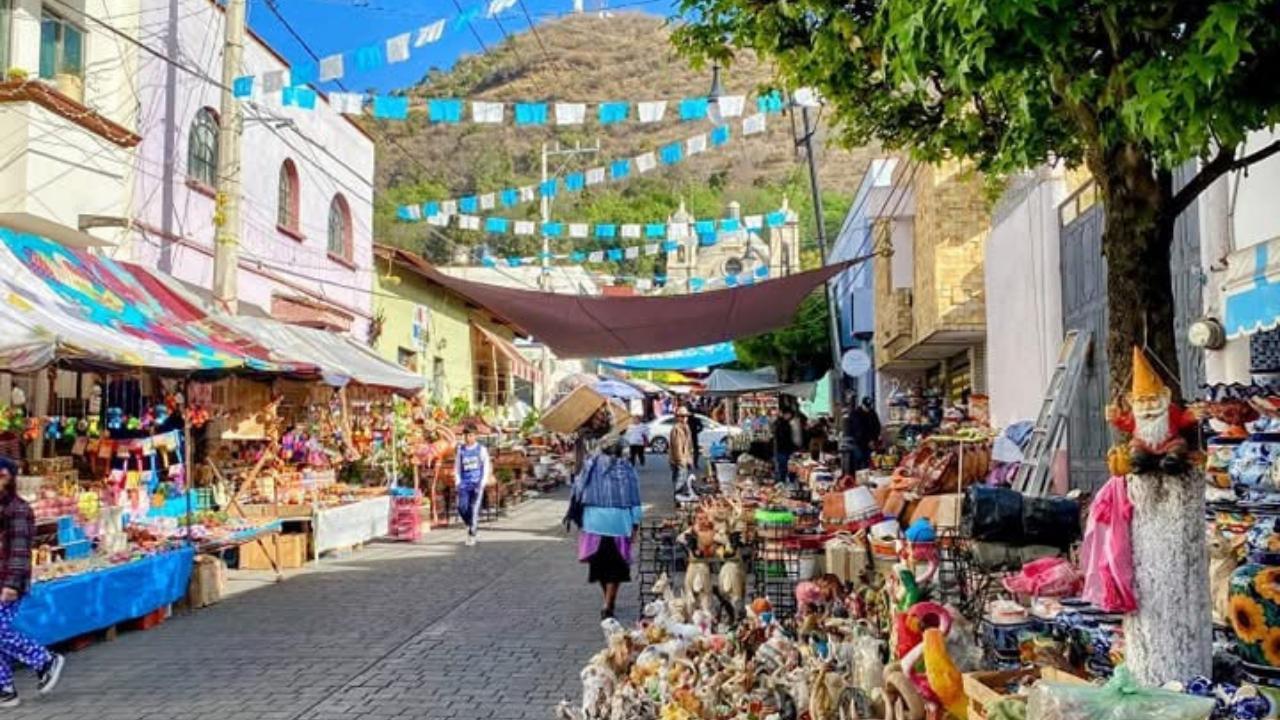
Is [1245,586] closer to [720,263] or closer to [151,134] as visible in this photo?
[151,134]

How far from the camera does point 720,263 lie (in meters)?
73.8

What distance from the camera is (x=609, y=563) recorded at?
8.39 m

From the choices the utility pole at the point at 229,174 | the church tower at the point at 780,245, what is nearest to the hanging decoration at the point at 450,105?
the utility pole at the point at 229,174

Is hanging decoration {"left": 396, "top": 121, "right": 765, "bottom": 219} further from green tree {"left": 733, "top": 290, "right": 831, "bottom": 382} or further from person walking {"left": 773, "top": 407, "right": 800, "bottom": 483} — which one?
green tree {"left": 733, "top": 290, "right": 831, "bottom": 382}

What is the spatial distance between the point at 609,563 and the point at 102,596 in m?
4.05

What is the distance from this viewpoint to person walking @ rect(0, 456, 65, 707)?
634 centimetres

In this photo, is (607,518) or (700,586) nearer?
(700,586)

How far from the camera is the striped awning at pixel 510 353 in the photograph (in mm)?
28828

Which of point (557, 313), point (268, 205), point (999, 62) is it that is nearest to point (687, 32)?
point (999, 62)

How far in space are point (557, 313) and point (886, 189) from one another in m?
9.61

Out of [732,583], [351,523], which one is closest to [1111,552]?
[732,583]

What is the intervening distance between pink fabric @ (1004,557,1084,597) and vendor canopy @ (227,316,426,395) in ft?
29.6

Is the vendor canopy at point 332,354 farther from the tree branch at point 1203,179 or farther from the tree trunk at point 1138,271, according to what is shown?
the tree branch at point 1203,179

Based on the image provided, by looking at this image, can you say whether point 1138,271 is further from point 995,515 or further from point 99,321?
point 99,321
